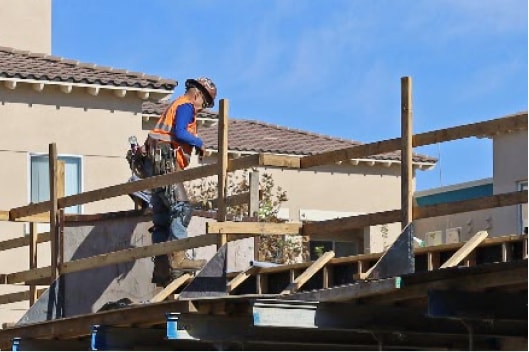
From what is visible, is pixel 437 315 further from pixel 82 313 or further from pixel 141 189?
pixel 82 313

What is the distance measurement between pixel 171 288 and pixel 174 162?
136 cm

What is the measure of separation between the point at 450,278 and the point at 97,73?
16.1 meters

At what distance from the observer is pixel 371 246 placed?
105 ft

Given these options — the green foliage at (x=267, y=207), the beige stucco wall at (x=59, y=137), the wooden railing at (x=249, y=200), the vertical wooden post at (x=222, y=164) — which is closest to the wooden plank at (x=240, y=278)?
the wooden railing at (x=249, y=200)

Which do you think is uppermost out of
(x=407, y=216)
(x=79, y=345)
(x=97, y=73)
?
(x=97, y=73)

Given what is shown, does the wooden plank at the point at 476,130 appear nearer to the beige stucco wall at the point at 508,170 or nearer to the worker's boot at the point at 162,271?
the worker's boot at the point at 162,271

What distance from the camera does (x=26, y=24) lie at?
3064 centimetres

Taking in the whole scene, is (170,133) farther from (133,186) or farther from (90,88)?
(90,88)

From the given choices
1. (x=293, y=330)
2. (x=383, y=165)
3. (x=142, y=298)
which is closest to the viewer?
(x=293, y=330)

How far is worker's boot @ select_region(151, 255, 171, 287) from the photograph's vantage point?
50.1 feet

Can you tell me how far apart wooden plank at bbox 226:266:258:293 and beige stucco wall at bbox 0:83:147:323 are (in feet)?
40.3

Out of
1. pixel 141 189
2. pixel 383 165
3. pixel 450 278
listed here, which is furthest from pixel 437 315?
pixel 383 165

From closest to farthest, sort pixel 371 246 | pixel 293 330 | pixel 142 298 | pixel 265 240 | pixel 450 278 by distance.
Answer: pixel 450 278 < pixel 293 330 < pixel 142 298 < pixel 265 240 < pixel 371 246

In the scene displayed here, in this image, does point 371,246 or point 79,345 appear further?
point 371,246
